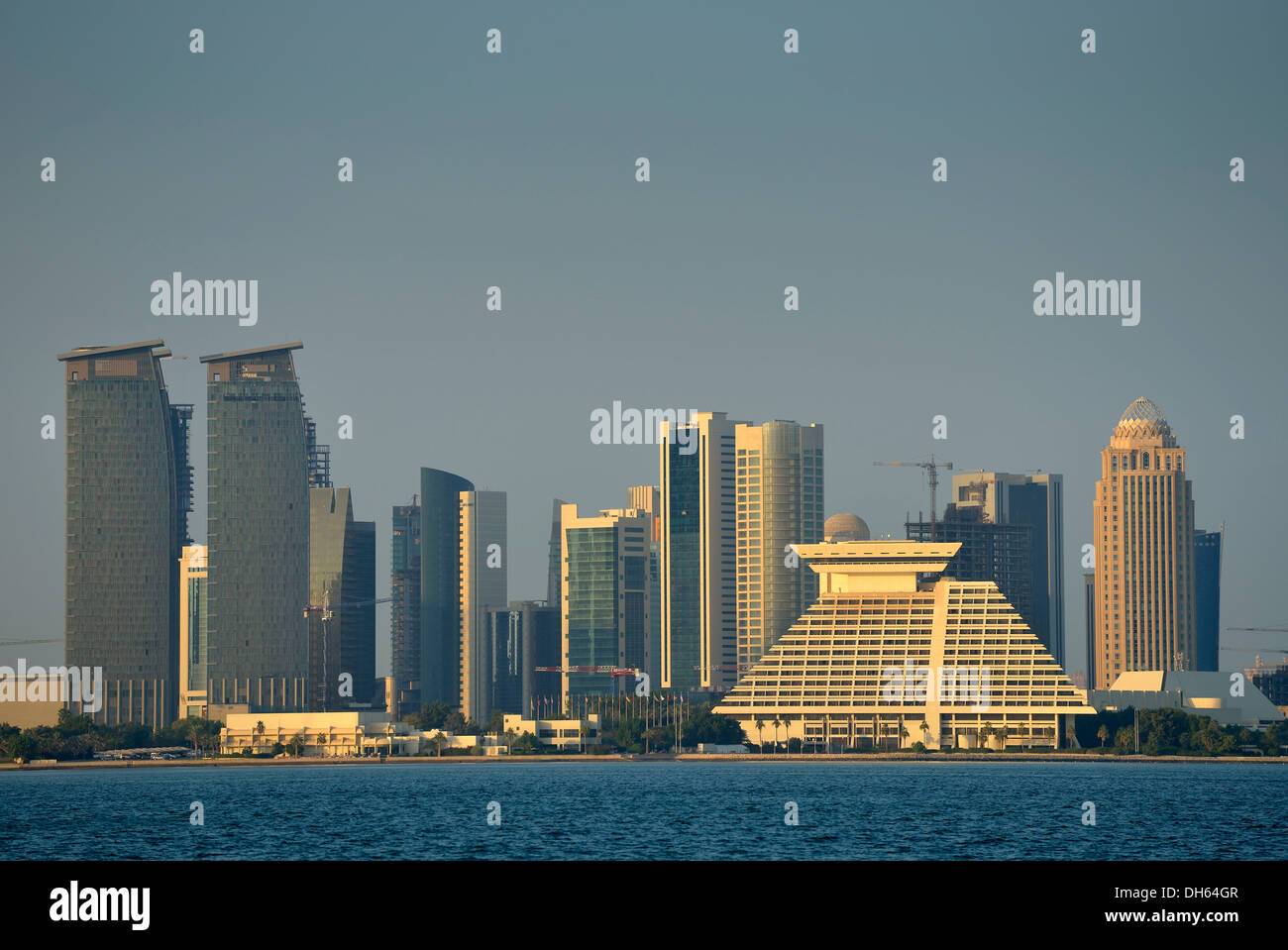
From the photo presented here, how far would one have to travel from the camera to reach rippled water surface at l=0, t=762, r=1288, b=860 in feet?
283

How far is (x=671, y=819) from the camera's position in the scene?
108438 mm

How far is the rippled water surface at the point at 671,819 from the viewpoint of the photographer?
86125 mm

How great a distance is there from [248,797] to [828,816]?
5847 cm

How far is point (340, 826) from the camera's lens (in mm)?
106500
